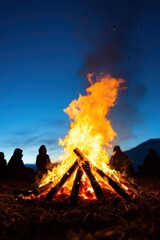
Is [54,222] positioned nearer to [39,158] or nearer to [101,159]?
[101,159]

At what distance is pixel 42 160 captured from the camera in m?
37.0

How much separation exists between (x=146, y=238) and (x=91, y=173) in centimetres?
754

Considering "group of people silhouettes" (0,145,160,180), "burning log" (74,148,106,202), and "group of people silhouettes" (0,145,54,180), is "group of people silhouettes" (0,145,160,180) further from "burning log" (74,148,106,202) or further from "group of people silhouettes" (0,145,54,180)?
"burning log" (74,148,106,202)

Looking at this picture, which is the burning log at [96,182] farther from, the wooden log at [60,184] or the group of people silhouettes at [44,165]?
the group of people silhouettes at [44,165]

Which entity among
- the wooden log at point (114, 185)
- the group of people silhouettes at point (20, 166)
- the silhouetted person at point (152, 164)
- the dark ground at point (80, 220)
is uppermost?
the group of people silhouettes at point (20, 166)

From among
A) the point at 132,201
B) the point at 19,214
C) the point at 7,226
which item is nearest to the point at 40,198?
the point at 19,214

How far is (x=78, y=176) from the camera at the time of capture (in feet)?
47.1

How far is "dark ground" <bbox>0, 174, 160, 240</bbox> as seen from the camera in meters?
7.22

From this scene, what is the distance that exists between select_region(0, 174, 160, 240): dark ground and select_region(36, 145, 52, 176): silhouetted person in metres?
21.3

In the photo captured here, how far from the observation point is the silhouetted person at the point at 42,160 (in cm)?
3575

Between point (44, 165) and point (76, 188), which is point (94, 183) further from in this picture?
point (44, 165)

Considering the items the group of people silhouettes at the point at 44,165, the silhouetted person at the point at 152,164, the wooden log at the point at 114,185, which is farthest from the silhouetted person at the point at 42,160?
the wooden log at the point at 114,185

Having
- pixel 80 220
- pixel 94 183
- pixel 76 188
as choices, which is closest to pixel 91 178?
pixel 94 183

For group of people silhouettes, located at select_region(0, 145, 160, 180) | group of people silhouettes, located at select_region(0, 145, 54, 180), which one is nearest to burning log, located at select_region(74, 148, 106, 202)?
group of people silhouettes, located at select_region(0, 145, 54, 180)
